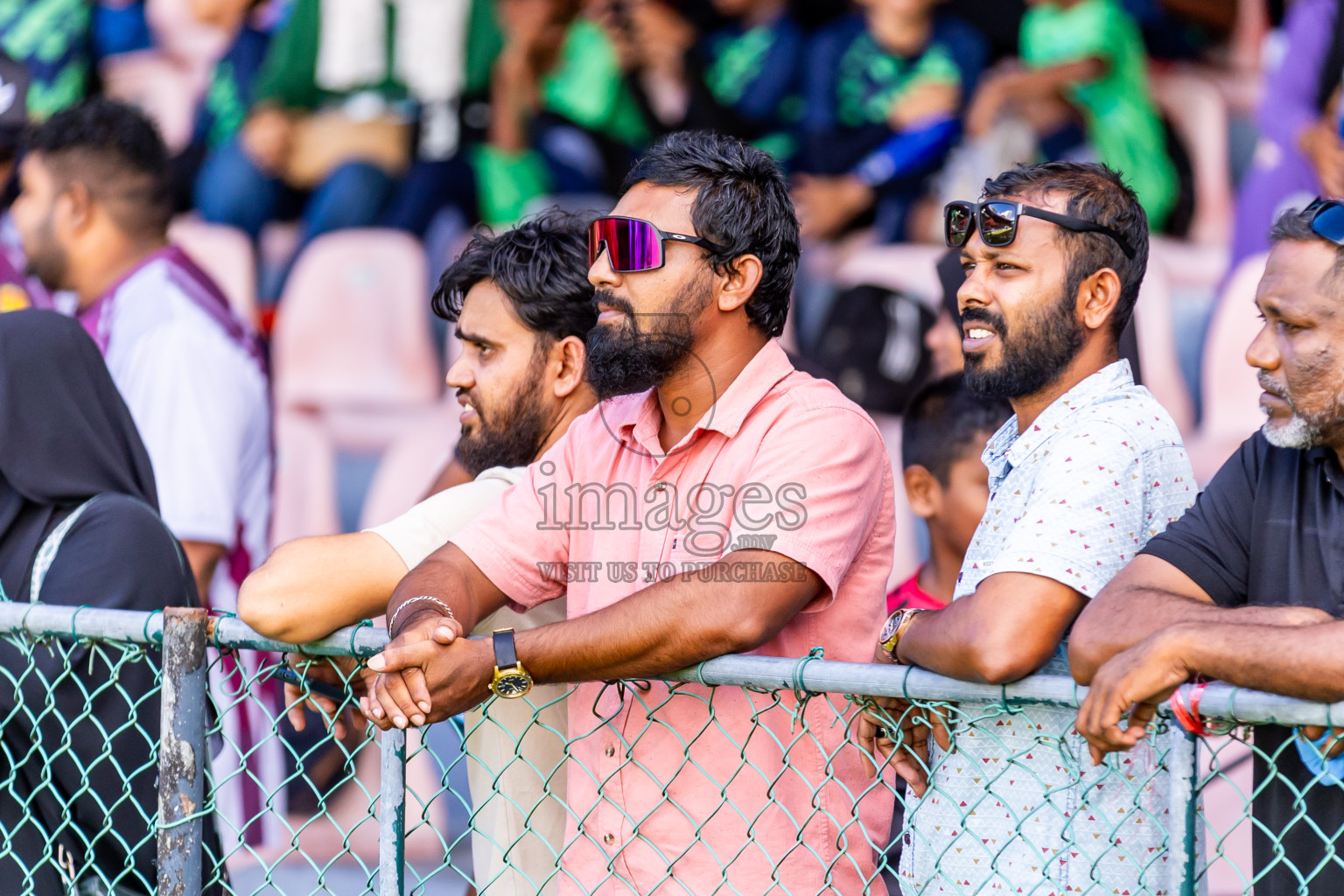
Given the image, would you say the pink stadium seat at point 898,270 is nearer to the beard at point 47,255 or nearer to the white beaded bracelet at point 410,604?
the beard at point 47,255

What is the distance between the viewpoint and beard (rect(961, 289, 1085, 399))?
7.82 feet

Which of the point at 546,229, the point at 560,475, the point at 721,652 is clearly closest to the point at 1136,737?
the point at 721,652

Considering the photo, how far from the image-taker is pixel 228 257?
5934 millimetres

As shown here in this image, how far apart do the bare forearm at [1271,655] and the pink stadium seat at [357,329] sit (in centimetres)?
424

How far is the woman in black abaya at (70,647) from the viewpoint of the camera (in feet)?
8.67

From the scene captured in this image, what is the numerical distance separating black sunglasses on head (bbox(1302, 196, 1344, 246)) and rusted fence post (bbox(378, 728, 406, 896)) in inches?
64.9

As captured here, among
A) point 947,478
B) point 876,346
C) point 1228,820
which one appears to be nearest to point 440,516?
point 947,478

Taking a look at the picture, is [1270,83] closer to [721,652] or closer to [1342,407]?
[1342,407]

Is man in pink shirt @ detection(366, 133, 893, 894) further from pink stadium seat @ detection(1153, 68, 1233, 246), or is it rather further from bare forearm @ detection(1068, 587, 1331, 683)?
pink stadium seat @ detection(1153, 68, 1233, 246)

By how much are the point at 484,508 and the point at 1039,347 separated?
1.08m

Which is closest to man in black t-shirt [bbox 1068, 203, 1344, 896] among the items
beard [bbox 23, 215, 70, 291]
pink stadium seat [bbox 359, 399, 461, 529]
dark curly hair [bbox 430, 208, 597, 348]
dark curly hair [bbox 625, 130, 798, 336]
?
dark curly hair [bbox 625, 130, 798, 336]

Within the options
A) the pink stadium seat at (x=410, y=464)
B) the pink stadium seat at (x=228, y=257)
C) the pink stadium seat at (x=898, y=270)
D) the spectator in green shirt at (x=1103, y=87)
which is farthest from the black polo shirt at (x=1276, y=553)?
the pink stadium seat at (x=228, y=257)

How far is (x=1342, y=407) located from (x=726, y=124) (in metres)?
3.47

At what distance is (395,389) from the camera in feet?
18.7
